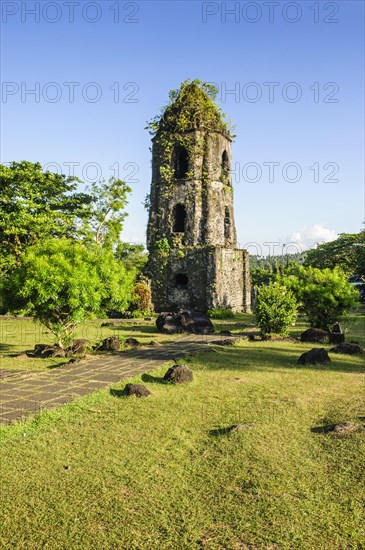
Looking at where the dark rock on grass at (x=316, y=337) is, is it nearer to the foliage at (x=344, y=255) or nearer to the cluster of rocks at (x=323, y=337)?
the cluster of rocks at (x=323, y=337)

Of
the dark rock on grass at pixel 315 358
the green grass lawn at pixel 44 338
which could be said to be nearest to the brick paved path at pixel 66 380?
the green grass lawn at pixel 44 338

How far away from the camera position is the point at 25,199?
65.3 feet

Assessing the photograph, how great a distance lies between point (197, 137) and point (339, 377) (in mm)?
17583

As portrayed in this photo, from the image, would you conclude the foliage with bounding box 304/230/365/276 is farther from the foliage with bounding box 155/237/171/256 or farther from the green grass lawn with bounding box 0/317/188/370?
the green grass lawn with bounding box 0/317/188/370

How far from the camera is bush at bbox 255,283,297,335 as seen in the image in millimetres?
12414

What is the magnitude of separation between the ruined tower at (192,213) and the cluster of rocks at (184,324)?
6.20 meters

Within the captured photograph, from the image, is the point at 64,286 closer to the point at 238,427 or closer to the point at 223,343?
the point at 223,343

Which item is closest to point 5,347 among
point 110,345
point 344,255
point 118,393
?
point 110,345

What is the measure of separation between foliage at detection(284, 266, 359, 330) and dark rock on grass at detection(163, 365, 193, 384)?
7531 millimetres

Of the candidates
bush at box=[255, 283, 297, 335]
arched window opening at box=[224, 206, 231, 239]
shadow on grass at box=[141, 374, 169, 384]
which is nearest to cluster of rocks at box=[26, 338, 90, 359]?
shadow on grass at box=[141, 374, 169, 384]

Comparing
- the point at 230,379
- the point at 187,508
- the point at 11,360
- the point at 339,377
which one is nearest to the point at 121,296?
the point at 11,360

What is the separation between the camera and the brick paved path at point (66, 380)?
527 cm

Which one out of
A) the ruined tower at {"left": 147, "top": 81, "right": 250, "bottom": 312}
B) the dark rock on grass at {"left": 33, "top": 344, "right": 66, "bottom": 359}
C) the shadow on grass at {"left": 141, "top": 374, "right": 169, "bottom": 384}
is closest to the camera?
the shadow on grass at {"left": 141, "top": 374, "right": 169, "bottom": 384}

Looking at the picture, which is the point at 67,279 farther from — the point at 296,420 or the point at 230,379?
the point at 296,420
